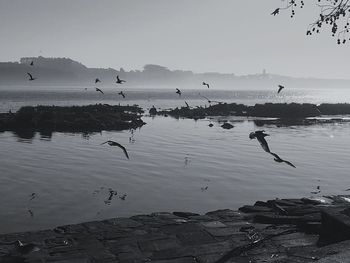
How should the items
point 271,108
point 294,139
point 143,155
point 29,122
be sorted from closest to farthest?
point 143,155, point 294,139, point 29,122, point 271,108

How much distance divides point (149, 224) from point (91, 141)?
949 inches

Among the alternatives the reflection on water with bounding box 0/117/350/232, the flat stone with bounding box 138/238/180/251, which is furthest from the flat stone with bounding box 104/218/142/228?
the reflection on water with bounding box 0/117/350/232

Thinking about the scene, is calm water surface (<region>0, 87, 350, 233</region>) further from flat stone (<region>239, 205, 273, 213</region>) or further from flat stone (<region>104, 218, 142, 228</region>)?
flat stone (<region>239, 205, 273, 213</region>)

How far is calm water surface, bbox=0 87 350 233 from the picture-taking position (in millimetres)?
15938

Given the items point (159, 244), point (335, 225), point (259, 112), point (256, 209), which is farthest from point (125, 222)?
point (259, 112)

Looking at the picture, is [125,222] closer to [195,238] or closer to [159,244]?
[159,244]

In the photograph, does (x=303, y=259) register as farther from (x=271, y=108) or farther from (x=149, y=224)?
(x=271, y=108)

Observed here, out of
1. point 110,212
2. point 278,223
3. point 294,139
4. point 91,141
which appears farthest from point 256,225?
point 294,139

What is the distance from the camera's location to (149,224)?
12734mm

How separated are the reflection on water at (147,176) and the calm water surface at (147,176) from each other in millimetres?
39

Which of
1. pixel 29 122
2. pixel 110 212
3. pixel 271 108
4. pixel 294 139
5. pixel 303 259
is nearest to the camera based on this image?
pixel 303 259

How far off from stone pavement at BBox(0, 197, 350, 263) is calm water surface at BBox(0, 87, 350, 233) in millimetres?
2406

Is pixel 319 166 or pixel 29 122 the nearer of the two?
pixel 319 166

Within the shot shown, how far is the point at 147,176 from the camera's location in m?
21.6
